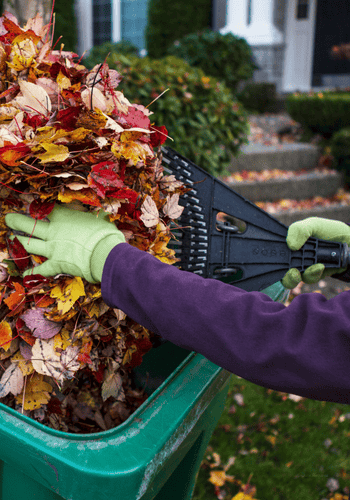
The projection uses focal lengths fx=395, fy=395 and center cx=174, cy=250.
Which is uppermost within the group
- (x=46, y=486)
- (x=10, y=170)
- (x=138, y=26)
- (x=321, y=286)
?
(x=138, y=26)

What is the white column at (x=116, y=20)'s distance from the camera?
416 inches

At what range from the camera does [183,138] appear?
109 inches

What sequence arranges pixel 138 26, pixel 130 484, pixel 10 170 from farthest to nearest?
pixel 138 26 < pixel 10 170 < pixel 130 484

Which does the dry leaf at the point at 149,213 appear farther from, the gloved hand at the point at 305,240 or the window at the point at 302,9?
the window at the point at 302,9

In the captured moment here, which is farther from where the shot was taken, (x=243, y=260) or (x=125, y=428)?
(x=243, y=260)

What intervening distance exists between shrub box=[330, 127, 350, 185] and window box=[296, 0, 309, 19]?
17.4 ft

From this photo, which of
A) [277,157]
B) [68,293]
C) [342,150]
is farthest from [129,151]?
[342,150]

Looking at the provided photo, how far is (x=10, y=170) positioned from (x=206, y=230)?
0.60m

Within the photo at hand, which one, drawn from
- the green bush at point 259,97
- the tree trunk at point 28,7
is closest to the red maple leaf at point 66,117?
the tree trunk at point 28,7

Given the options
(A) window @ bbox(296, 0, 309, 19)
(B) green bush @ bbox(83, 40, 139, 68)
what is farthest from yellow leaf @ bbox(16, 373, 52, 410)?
(A) window @ bbox(296, 0, 309, 19)

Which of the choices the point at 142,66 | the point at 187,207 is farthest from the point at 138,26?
the point at 187,207

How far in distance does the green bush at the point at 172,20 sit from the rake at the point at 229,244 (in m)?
8.43

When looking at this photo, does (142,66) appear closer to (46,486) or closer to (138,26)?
(46,486)

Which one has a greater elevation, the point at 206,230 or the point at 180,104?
the point at 180,104
